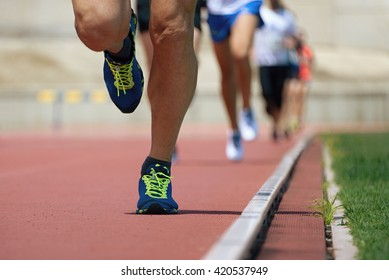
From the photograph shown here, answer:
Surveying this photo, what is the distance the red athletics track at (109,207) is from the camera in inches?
197

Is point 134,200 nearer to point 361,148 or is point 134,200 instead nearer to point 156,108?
point 156,108

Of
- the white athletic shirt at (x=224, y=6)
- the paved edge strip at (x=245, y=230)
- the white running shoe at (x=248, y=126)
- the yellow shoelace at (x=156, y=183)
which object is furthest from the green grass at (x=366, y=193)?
the white athletic shirt at (x=224, y=6)

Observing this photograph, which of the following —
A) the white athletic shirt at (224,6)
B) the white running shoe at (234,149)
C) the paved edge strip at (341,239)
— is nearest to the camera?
the paved edge strip at (341,239)

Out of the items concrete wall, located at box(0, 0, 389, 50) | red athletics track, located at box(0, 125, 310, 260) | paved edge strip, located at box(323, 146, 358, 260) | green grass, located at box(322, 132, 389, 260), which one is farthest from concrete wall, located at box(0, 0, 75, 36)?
paved edge strip, located at box(323, 146, 358, 260)

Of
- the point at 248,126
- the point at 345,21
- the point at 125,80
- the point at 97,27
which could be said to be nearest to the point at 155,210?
the point at 125,80

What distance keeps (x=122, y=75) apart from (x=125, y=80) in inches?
1.5

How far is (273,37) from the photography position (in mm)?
19281

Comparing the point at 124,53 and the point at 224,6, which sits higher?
the point at 224,6

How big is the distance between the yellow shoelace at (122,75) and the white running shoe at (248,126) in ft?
19.0

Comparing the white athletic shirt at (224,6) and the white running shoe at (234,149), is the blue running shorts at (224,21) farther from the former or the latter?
the white running shoe at (234,149)

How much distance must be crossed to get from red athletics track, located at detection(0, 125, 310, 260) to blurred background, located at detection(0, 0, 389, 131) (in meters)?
16.7

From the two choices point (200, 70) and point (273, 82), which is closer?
point (273, 82)

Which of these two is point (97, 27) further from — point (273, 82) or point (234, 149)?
point (273, 82)
